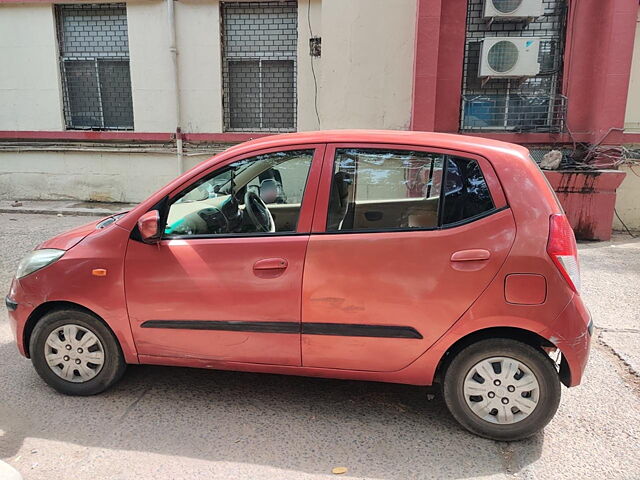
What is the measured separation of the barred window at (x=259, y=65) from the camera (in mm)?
8984

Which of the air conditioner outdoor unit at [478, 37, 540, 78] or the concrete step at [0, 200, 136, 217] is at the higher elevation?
the air conditioner outdoor unit at [478, 37, 540, 78]

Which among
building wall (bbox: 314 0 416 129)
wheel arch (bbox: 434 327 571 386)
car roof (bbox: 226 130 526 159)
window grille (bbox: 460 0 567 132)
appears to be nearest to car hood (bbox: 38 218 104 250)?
car roof (bbox: 226 130 526 159)

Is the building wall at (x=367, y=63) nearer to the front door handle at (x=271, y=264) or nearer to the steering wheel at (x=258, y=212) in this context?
the steering wheel at (x=258, y=212)

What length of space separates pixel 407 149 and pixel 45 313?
250cm

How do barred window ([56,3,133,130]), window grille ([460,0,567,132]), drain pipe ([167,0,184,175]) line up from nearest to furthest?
window grille ([460,0,567,132]), drain pipe ([167,0,184,175]), barred window ([56,3,133,130])

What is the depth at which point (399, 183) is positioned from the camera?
296 centimetres

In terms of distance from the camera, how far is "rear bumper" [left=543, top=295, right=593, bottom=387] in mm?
2654

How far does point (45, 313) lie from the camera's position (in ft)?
10.6

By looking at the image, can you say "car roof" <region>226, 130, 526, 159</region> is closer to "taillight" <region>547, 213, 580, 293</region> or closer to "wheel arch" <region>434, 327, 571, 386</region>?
"taillight" <region>547, 213, 580, 293</region>

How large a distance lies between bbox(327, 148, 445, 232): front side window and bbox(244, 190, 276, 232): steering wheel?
386 mm

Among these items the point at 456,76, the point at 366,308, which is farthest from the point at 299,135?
the point at 456,76

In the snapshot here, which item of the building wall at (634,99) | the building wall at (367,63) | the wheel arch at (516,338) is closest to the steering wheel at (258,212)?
the wheel arch at (516,338)

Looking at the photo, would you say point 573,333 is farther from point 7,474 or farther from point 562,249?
point 7,474

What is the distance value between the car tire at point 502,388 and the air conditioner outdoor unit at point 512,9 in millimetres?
6510
